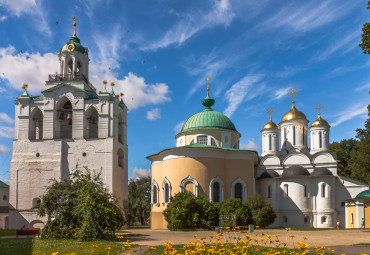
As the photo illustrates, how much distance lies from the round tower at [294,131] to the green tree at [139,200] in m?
17.9

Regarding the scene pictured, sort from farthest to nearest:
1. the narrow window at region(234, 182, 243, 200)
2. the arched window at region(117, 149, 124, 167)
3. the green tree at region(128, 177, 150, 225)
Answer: the green tree at region(128, 177, 150, 225) < the arched window at region(117, 149, 124, 167) < the narrow window at region(234, 182, 243, 200)

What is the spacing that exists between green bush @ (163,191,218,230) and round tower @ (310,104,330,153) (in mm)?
19426

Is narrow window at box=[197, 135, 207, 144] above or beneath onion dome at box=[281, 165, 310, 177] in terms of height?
above

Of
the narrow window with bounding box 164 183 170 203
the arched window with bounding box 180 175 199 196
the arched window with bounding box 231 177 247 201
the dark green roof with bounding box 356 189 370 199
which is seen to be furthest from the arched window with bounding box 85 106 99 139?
the dark green roof with bounding box 356 189 370 199

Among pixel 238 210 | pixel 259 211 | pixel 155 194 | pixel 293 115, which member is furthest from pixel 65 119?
pixel 293 115

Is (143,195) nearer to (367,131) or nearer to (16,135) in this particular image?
(16,135)

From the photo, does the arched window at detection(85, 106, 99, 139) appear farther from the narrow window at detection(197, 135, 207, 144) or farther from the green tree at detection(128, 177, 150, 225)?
the green tree at detection(128, 177, 150, 225)

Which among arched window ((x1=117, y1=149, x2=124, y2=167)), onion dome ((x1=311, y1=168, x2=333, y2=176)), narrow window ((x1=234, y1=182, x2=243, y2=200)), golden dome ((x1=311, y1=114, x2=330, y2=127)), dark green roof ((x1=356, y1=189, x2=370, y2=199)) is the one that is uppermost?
golden dome ((x1=311, y1=114, x2=330, y2=127))

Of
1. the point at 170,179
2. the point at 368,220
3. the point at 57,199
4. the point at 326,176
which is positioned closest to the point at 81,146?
the point at 170,179

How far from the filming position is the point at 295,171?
37531 mm

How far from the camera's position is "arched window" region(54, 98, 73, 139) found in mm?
35938

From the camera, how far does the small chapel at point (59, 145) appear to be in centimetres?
3400

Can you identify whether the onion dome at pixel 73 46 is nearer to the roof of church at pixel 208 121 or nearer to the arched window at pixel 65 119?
the arched window at pixel 65 119

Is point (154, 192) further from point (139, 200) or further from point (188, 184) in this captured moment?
point (139, 200)
